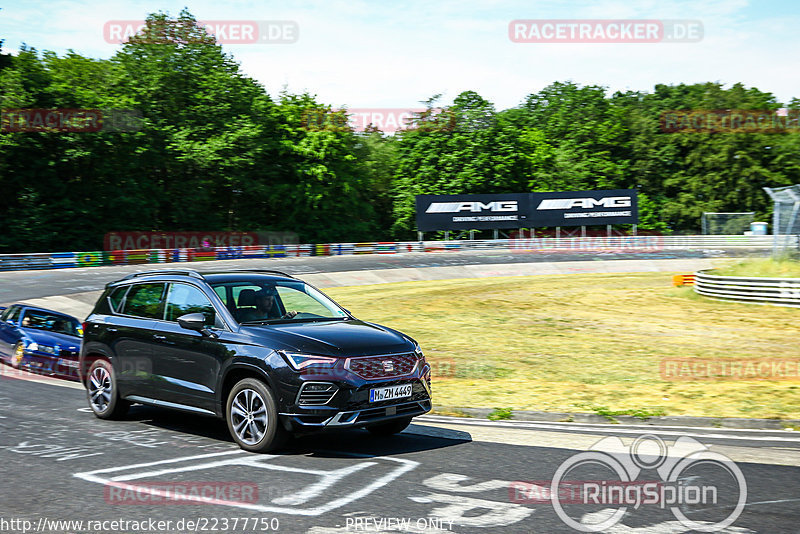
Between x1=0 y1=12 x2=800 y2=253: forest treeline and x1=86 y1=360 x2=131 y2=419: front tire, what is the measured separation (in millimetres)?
46019

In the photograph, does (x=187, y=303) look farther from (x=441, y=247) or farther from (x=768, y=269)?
(x=441, y=247)

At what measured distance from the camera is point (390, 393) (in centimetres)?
786

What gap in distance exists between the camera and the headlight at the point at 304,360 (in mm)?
7516

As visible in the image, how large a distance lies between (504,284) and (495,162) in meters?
38.7

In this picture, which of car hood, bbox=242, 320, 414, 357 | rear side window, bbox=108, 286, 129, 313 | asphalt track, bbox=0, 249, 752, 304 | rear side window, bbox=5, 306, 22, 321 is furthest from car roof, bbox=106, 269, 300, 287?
asphalt track, bbox=0, 249, 752, 304

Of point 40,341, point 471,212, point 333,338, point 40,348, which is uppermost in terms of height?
point 471,212

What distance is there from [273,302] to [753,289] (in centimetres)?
2096

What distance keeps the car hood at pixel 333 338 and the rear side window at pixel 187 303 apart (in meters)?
0.64

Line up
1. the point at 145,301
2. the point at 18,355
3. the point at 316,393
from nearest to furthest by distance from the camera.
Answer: the point at 316,393, the point at 145,301, the point at 18,355

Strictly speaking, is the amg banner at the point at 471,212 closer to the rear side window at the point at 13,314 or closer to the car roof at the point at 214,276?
the rear side window at the point at 13,314

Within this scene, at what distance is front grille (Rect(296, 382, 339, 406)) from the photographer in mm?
7457

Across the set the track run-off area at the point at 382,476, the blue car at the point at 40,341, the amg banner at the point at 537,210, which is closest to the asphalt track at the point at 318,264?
the amg banner at the point at 537,210

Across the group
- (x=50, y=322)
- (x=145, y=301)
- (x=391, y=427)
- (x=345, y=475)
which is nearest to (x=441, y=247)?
(x=50, y=322)

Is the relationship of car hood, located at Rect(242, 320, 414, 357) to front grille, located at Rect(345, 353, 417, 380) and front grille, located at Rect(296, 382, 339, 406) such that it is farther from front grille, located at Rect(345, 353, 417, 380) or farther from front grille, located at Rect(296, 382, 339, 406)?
front grille, located at Rect(296, 382, 339, 406)
